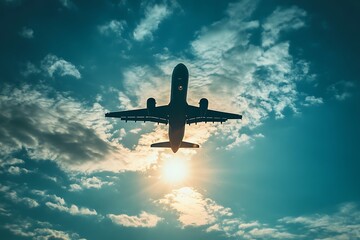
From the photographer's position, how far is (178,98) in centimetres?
5188

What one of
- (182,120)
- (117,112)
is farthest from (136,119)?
(182,120)

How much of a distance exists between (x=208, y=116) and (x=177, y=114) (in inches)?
347

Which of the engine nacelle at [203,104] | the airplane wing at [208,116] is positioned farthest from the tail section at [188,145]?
the engine nacelle at [203,104]

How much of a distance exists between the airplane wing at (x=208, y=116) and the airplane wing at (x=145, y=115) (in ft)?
11.8

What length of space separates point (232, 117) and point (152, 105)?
539 inches

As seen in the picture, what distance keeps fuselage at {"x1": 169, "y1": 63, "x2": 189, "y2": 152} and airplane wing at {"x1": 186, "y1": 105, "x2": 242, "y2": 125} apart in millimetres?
3429

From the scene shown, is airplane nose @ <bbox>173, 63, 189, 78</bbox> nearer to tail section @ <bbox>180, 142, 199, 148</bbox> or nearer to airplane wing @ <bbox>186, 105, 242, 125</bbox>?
airplane wing @ <bbox>186, 105, 242, 125</bbox>

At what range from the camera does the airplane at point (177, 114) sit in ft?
169

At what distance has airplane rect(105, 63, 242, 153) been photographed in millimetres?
51656

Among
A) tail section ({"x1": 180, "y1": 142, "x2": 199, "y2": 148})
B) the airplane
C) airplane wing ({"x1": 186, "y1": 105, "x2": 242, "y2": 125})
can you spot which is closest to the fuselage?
the airplane

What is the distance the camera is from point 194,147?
62.7 metres

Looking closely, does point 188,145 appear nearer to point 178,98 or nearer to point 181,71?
point 178,98

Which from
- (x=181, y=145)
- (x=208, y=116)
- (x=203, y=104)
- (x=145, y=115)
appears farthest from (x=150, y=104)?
(x=208, y=116)

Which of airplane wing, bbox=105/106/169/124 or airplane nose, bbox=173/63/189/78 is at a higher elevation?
airplane nose, bbox=173/63/189/78
